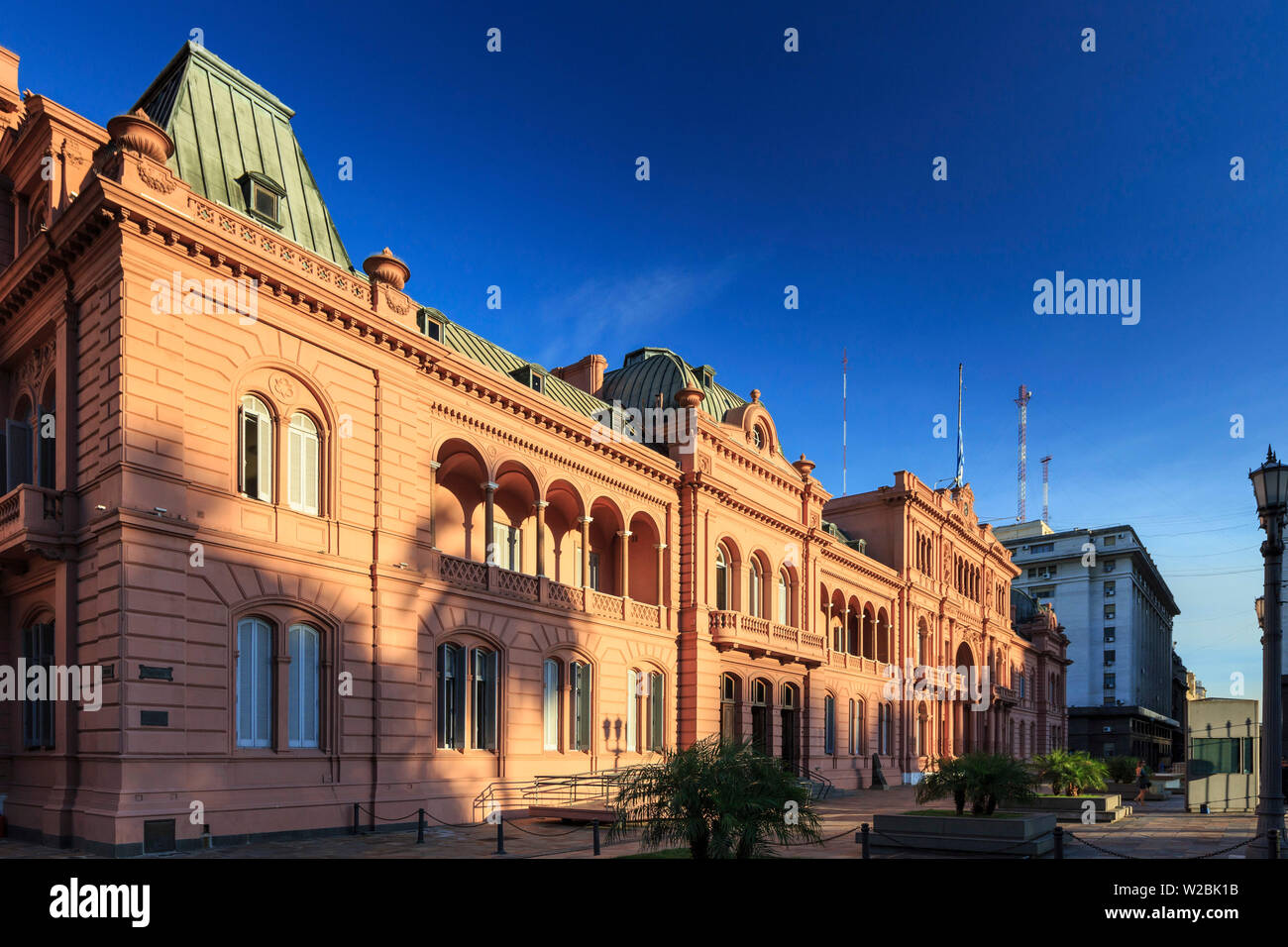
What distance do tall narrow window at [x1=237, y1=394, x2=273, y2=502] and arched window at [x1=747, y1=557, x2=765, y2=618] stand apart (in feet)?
74.5

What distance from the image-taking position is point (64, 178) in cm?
2250

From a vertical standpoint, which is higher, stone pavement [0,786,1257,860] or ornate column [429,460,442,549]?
ornate column [429,460,442,549]

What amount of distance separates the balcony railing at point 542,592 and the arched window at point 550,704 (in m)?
1.86

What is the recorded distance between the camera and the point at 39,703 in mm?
21672

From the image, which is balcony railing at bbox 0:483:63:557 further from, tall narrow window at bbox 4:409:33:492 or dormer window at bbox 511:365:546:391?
dormer window at bbox 511:365:546:391

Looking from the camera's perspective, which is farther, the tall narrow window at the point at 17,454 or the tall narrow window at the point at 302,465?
the tall narrow window at the point at 17,454

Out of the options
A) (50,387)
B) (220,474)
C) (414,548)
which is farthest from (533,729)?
(50,387)

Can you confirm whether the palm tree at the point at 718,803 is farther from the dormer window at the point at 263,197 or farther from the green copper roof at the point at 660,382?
the green copper roof at the point at 660,382

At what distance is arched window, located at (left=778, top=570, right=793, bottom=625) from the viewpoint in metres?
42.8

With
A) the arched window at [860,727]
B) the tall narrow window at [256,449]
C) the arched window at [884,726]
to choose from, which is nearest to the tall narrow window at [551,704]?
the tall narrow window at [256,449]

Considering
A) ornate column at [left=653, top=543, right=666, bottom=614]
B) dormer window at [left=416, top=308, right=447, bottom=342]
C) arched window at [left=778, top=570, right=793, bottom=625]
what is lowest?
arched window at [left=778, top=570, right=793, bottom=625]

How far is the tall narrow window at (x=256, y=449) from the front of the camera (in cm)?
2167

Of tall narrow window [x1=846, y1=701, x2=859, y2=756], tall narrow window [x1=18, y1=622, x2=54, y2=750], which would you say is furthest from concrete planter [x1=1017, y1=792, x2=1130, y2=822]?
tall narrow window [x1=18, y1=622, x2=54, y2=750]
